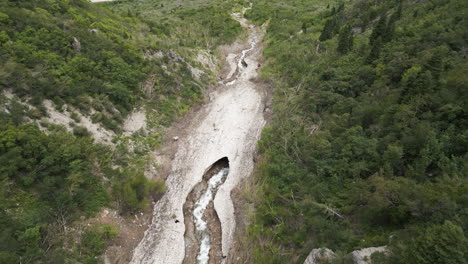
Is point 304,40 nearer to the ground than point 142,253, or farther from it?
farther from it

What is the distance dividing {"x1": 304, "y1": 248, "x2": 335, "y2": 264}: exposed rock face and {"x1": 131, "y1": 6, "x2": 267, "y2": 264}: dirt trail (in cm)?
783

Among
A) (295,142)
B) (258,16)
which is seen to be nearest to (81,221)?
(295,142)

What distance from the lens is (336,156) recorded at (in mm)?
21344

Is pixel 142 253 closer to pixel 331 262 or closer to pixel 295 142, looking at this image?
pixel 331 262

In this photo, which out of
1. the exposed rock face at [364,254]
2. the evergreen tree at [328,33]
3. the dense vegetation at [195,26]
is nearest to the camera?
the exposed rock face at [364,254]

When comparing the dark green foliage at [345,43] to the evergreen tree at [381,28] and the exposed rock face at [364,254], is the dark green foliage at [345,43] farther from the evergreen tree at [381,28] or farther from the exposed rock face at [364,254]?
the exposed rock face at [364,254]

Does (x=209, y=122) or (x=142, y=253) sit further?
(x=209, y=122)

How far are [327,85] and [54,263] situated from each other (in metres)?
30.7

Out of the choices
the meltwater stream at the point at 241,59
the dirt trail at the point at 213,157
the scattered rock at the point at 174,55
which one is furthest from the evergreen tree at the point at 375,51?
the scattered rock at the point at 174,55

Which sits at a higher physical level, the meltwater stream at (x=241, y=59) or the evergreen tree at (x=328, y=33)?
the evergreen tree at (x=328, y=33)

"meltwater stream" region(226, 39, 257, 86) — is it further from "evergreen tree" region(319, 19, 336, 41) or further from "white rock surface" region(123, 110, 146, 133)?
"white rock surface" region(123, 110, 146, 133)

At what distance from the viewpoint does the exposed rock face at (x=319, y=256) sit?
14958 millimetres

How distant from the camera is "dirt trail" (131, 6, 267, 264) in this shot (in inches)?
849

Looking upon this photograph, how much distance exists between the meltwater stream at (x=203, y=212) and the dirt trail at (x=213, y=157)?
4.45 ft
